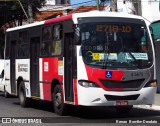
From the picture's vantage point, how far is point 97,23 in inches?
489

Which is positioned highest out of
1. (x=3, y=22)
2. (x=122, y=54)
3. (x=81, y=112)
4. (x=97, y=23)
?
(x=3, y=22)

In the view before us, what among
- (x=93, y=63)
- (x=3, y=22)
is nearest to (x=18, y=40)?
(x=93, y=63)

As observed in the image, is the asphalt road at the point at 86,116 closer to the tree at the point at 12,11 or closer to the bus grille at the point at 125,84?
the bus grille at the point at 125,84

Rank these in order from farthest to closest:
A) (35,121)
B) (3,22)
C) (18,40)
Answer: (3,22) → (18,40) → (35,121)

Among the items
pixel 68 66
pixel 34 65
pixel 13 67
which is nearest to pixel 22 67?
pixel 34 65

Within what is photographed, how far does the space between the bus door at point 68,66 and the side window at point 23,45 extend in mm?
3466

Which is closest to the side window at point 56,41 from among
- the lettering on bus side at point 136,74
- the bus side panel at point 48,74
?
the bus side panel at point 48,74

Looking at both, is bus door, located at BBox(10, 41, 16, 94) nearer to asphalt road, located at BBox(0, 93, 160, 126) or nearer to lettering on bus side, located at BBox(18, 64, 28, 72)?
lettering on bus side, located at BBox(18, 64, 28, 72)

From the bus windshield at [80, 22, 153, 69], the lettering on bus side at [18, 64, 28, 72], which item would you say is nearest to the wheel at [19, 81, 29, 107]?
the lettering on bus side at [18, 64, 28, 72]

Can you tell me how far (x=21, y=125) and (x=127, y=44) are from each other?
3.80 m

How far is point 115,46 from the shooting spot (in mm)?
12305

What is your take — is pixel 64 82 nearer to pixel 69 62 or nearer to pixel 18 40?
pixel 69 62

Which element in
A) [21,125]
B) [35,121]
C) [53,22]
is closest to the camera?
[21,125]

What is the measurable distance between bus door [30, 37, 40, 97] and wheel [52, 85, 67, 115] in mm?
1644
